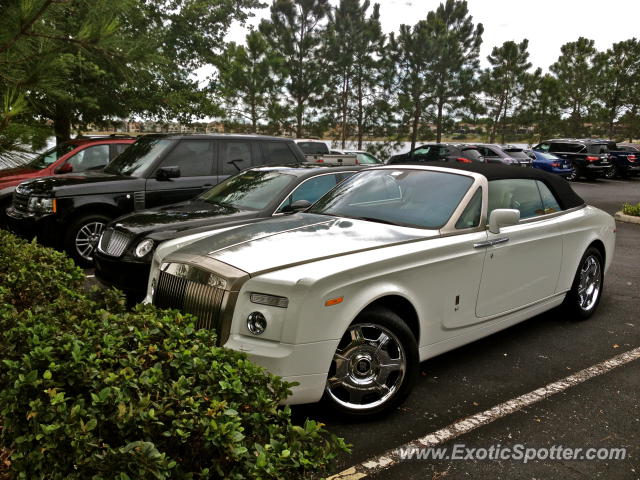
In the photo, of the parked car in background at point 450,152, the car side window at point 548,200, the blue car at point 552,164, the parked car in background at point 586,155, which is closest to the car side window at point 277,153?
the car side window at point 548,200

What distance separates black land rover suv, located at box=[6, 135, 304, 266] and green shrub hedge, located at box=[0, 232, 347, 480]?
18.0ft

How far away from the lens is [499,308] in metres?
4.81

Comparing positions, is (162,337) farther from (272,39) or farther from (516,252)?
(272,39)

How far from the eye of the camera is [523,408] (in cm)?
410

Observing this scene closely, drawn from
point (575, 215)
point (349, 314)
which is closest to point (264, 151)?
point (575, 215)

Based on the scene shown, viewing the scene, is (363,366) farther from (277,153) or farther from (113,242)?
(277,153)

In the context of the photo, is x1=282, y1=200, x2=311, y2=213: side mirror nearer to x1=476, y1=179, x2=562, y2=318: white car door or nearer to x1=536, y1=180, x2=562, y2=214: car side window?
x1=476, y1=179, x2=562, y2=318: white car door

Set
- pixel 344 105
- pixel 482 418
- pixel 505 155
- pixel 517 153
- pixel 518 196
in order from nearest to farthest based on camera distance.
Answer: pixel 482 418, pixel 518 196, pixel 505 155, pixel 517 153, pixel 344 105

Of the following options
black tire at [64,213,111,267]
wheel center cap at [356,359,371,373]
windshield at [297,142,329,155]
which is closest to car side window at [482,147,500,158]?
windshield at [297,142,329,155]

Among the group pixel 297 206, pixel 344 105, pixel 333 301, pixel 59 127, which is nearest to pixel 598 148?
pixel 344 105

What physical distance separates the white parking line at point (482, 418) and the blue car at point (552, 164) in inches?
842

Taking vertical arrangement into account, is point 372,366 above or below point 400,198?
below

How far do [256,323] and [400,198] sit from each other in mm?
1938

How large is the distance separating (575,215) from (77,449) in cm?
512
